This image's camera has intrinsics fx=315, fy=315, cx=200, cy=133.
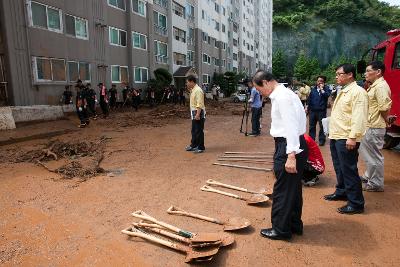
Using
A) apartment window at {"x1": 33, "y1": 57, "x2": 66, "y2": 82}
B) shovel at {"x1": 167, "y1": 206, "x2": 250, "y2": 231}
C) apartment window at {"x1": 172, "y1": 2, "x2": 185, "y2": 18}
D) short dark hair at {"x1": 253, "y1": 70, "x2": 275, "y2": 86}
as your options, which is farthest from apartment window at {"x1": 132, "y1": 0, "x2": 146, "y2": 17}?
short dark hair at {"x1": 253, "y1": 70, "x2": 275, "y2": 86}

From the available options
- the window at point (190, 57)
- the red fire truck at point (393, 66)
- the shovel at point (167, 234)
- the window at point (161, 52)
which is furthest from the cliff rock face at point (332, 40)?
the shovel at point (167, 234)

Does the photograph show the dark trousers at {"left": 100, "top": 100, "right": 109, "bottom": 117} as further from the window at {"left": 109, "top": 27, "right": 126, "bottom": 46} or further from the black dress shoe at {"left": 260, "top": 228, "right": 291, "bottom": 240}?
the black dress shoe at {"left": 260, "top": 228, "right": 291, "bottom": 240}

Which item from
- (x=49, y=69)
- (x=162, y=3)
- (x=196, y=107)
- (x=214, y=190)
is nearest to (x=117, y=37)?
(x=49, y=69)

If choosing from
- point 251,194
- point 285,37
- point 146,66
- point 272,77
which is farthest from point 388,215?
point 285,37

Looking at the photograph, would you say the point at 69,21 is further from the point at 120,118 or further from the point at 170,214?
the point at 170,214

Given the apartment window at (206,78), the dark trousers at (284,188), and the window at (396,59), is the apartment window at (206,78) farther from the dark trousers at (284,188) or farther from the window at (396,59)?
the dark trousers at (284,188)

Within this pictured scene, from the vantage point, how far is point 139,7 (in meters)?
25.9

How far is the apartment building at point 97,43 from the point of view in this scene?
1464 centimetres

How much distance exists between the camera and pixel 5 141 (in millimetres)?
10164

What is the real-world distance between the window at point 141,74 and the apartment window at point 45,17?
8430 mm

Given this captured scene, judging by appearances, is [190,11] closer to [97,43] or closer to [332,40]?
[97,43]

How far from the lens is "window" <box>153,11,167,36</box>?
1128 inches

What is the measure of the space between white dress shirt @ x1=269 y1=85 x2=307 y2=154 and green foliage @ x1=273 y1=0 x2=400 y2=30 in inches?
3620

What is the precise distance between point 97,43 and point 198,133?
1493 centimetres
